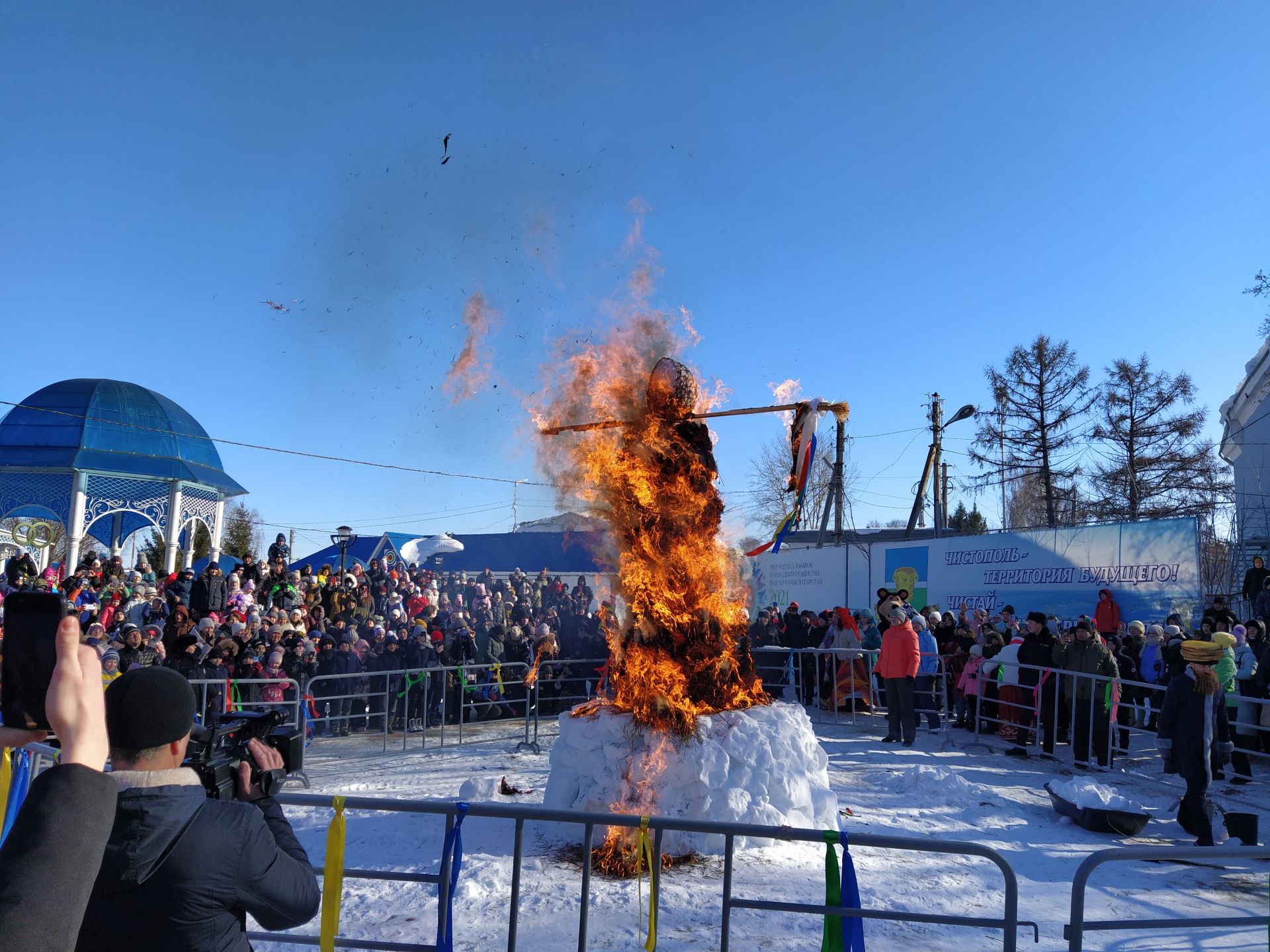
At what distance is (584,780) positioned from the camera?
6879 millimetres

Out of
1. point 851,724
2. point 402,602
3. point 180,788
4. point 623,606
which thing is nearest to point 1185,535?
point 851,724

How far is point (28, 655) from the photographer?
6.23 ft

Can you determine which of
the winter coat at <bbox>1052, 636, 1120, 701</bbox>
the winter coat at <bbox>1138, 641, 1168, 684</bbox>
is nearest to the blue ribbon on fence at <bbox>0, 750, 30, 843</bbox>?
the winter coat at <bbox>1052, 636, 1120, 701</bbox>

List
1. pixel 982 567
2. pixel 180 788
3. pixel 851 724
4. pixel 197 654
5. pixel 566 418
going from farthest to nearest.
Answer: pixel 982 567 → pixel 851 724 → pixel 197 654 → pixel 566 418 → pixel 180 788

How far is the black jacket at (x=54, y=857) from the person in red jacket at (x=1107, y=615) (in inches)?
676

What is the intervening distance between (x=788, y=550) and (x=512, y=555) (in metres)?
8.28

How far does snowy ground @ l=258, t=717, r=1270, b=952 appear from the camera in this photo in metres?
5.42

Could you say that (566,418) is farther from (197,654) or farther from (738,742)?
(197,654)

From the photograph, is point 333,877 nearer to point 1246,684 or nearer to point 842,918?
point 842,918

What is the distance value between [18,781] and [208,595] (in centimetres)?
1133

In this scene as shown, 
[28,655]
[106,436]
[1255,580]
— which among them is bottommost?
[28,655]

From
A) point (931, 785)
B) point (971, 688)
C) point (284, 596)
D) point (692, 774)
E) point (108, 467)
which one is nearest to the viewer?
point (692, 774)

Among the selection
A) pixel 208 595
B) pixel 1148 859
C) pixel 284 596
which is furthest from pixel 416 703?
pixel 1148 859

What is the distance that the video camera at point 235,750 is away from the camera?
234cm
